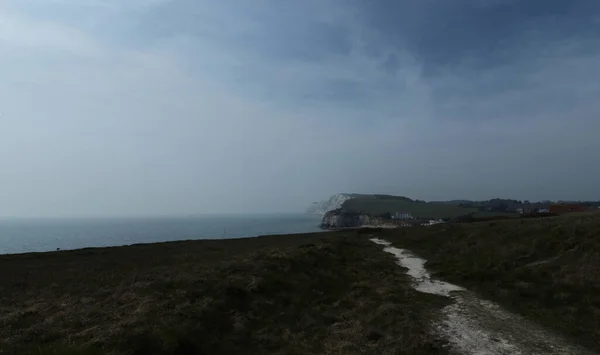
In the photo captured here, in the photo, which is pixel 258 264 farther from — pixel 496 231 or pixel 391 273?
pixel 496 231

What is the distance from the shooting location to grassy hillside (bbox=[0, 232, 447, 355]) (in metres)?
13.6

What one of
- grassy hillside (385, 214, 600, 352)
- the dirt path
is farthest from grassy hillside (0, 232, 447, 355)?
grassy hillside (385, 214, 600, 352)

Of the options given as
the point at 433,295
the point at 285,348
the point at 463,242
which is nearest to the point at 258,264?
the point at 433,295

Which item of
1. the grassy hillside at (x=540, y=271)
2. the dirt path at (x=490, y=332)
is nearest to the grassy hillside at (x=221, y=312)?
the dirt path at (x=490, y=332)

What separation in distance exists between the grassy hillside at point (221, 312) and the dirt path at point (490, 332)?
0.94 metres

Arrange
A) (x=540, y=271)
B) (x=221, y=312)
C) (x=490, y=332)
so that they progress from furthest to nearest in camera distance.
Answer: (x=540, y=271)
(x=221, y=312)
(x=490, y=332)

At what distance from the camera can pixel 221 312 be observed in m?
17.7

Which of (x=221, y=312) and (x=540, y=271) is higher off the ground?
(x=221, y=312)

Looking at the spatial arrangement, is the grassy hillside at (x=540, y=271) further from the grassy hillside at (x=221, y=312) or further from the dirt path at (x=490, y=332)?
the grassy hillside at (x=221, y=312)

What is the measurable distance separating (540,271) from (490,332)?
41.7 ft

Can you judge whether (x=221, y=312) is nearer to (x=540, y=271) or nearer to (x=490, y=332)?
(x=490, y=332)

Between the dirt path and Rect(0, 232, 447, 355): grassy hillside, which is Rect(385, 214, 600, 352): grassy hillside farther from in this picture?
Rect(0, 232, 447, 355): grassy hillside

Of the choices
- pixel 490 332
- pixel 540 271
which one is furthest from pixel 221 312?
pixel 540 271

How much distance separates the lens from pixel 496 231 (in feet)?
141
